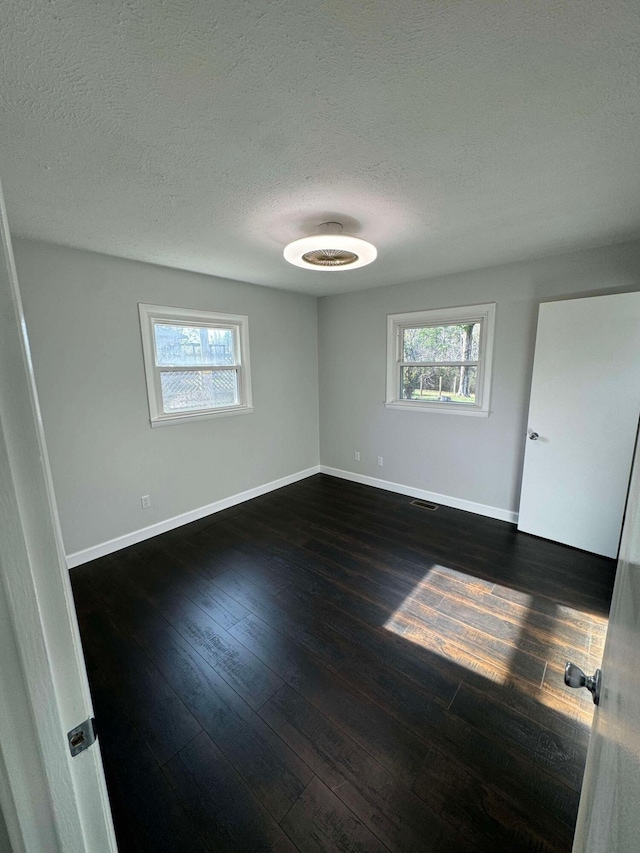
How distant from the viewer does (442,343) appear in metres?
3.64

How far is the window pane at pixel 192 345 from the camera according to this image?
3.11 metres

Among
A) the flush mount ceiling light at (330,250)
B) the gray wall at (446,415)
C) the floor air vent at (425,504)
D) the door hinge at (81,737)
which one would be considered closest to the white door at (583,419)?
the gray wall at (446,415)

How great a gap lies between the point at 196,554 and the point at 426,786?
2.15 m

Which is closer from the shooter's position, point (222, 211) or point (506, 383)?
point (222, 211)

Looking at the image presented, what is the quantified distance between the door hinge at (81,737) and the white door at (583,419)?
3.31 metres

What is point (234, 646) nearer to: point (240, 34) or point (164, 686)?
point (164, 686)

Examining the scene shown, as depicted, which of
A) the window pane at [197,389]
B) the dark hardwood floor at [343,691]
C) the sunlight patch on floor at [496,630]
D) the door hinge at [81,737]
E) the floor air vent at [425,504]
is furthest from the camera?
the floor air vent at [425,504]

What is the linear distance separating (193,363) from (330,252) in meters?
1.83

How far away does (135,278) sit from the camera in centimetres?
285

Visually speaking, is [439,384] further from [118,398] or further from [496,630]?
[118,398]

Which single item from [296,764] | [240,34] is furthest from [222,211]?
[296,764]

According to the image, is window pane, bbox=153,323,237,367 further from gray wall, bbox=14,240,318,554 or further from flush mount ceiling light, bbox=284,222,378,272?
flush mount ceiling light, bbox=284,222,378,272

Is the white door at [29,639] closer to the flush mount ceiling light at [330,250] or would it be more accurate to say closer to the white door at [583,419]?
the flush mount ceiling light at [330,250]

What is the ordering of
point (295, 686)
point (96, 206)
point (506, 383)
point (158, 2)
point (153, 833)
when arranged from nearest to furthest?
point (158, 2) → point (153, 833) → point (295, 686) → point (96, 206) → point (506, 383)
